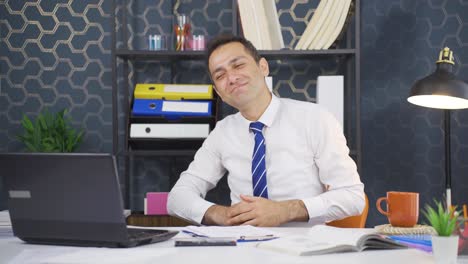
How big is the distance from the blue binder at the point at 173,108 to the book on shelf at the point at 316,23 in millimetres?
548

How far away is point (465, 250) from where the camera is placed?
1.34 metres

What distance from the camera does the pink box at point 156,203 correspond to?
305cm

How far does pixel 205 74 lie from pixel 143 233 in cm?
182

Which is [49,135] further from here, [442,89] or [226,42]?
[442,89]

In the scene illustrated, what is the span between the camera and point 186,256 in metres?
1.37

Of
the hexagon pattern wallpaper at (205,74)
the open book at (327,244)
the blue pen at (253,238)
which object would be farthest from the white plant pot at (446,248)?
the hexagon pattern wallpaper at (205,74)

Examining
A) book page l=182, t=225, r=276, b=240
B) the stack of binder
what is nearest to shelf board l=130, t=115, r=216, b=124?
the stack of binder

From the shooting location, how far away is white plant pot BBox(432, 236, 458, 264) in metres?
1.24

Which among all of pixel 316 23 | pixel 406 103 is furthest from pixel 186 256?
pixel 406 103

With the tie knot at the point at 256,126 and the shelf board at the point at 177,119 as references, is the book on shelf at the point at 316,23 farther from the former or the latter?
the tie knot at the point at 256,126

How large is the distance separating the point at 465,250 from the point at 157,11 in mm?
2422

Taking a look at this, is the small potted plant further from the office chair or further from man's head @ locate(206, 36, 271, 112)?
man's head @ locate(206, 36, 271, 112)

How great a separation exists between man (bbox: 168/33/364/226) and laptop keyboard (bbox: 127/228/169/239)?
562mm

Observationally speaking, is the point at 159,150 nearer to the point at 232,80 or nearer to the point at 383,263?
the point at 232,80
